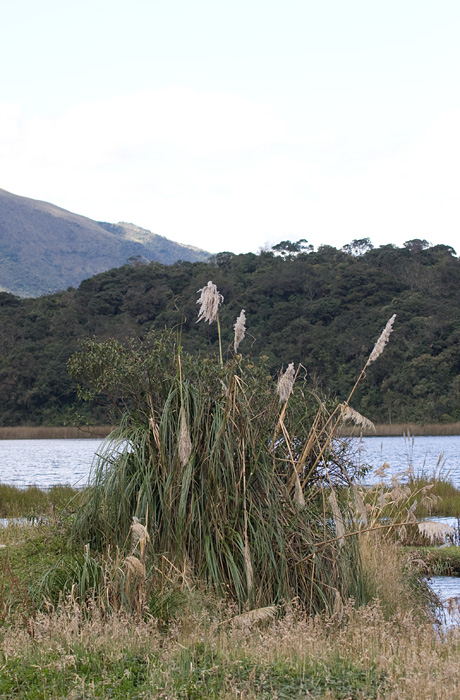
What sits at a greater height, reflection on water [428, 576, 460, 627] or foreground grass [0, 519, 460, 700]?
foreground grass [0, 519, 460, 700]

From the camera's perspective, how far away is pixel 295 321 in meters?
47.8

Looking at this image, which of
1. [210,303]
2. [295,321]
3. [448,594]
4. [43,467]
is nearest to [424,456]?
[43,467]

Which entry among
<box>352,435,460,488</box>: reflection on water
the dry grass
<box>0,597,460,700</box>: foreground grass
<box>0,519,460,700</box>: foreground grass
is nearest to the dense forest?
the dry grass

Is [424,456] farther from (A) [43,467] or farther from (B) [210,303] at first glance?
(B) [210,303]

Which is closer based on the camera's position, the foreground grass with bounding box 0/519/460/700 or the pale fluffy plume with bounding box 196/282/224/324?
the foreground grass with bounding box 0/519/460/700

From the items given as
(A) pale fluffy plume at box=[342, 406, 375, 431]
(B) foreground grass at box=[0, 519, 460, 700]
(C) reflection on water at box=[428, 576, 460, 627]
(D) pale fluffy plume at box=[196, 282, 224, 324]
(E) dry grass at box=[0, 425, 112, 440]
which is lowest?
(E) dry grass at box=[0, 425, 112, 440]

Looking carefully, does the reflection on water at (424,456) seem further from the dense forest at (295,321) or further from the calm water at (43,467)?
the calm water at (43,467)

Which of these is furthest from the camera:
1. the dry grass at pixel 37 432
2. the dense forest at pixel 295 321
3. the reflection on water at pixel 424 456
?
the dense forest at pixel 295 321

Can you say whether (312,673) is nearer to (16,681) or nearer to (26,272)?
(16,681)

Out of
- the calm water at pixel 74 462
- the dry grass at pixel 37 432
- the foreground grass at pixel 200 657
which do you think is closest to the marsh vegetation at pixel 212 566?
the foreground grass at pixel 200 657

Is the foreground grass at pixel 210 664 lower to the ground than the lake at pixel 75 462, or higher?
higher

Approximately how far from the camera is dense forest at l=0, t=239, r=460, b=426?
42.9 m

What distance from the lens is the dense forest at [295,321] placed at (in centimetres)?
4291

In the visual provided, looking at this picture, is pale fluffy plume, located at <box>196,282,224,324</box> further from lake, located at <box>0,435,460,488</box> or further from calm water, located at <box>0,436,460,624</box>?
lake, located at <box>0,435,460,488</box>
